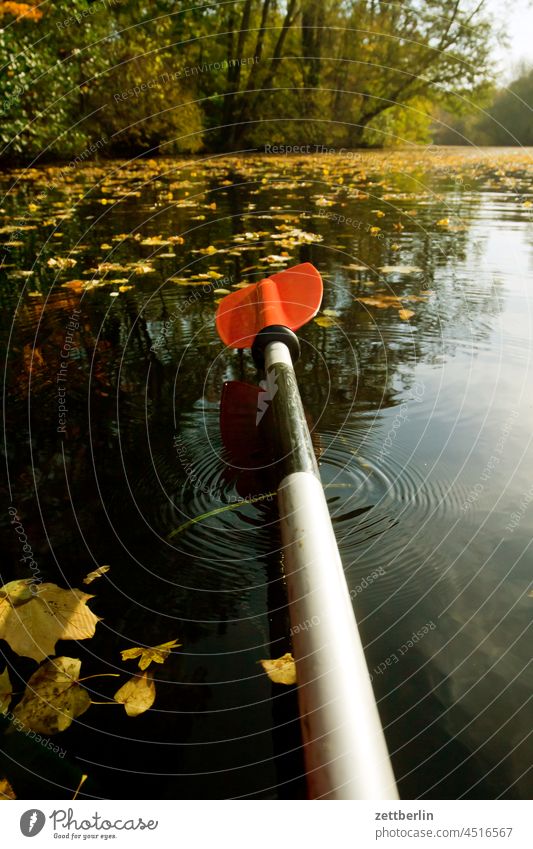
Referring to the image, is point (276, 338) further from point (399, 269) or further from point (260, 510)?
point (399, 269)

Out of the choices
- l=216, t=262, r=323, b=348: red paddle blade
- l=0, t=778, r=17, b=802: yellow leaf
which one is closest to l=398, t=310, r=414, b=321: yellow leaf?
l=216, t=262, r=323, b=348: red paddle blade

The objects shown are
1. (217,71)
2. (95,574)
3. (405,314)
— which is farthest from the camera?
(217,71)

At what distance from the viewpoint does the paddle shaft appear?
2.52ft

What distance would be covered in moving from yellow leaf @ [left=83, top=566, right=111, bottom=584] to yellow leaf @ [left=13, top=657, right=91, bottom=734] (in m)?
0.25

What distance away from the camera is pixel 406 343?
3.09 metres

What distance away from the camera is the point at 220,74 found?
16.9 m

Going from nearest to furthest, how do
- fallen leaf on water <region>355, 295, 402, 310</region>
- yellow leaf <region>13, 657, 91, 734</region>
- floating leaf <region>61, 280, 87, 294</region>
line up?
yellow leaf <region>13, 657, 91, 734</region>, fallen leaf on water <region>355, 295, 402, 310</region>, floating leaf <region>61, 280, 87, 294</region>

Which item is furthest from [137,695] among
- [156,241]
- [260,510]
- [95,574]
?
[156,241]

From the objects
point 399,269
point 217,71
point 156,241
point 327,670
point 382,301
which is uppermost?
point 217,71

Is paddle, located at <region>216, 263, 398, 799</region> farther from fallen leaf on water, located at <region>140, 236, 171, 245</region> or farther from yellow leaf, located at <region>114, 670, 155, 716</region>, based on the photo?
fallen leaf on water, located at <region>140, 236, 171, 245</region>

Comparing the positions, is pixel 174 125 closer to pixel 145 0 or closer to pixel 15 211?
pixel 145 0

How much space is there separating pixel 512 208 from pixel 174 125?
1082 cm

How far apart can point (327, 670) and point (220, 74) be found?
757 inches
